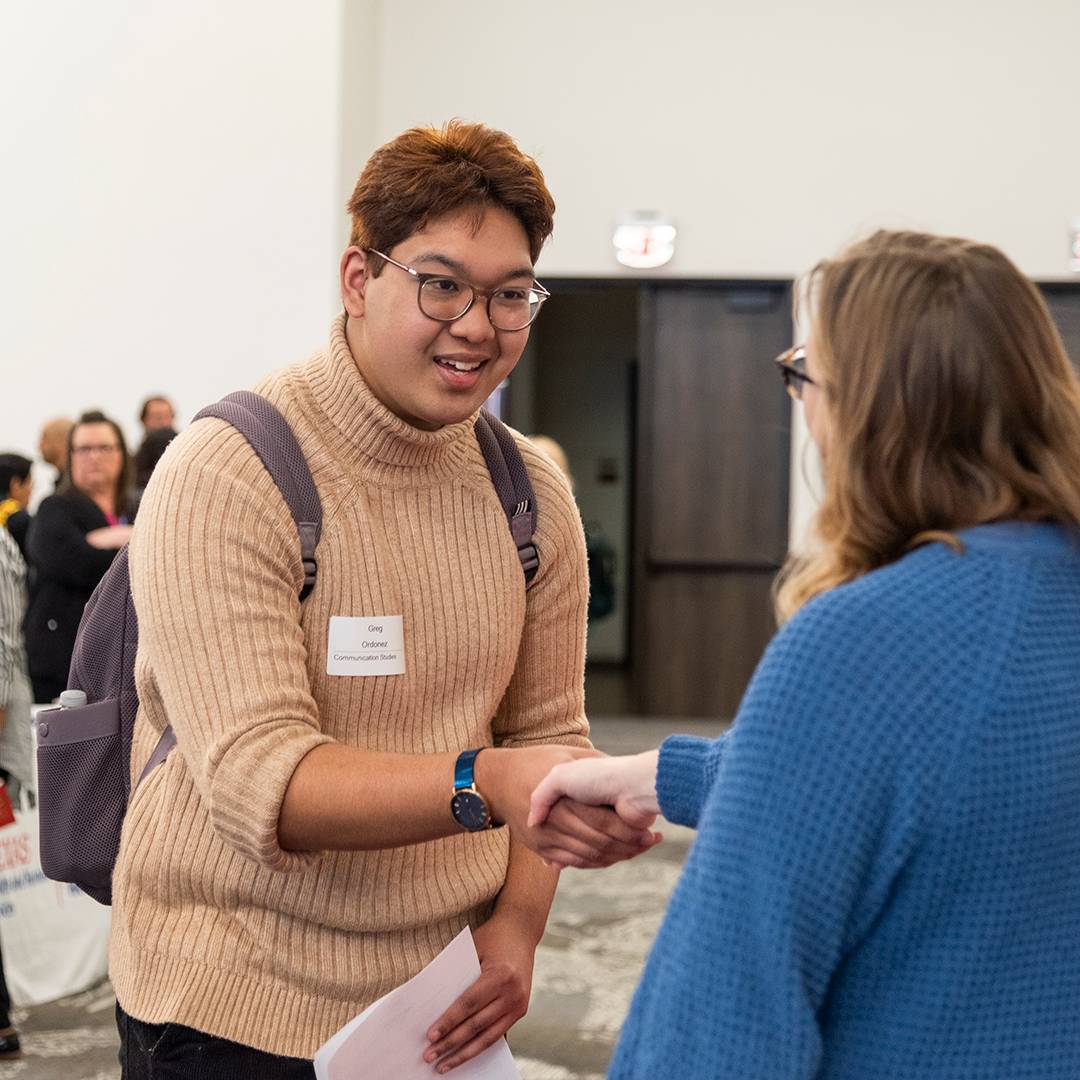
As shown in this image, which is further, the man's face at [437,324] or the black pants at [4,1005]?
the black pants at [4,1005]

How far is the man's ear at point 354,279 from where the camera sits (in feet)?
5.58

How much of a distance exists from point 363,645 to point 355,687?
5cm

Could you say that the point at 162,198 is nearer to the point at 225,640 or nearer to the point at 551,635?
the point at 551,635

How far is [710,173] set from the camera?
9438 mm

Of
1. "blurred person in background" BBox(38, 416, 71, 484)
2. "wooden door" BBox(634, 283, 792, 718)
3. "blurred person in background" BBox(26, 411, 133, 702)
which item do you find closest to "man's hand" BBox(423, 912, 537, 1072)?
"blurred person in background" BBox(26, 411, 133, 702)

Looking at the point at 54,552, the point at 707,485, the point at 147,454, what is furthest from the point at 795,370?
the point at 707,485

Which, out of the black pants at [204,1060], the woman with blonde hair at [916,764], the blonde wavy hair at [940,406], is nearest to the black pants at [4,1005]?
the black pants at [204,1060]

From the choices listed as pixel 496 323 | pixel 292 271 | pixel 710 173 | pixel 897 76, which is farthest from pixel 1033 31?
pixel 496 323

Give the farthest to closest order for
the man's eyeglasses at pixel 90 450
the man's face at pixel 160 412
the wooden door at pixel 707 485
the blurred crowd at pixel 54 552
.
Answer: the wooden door at pixel 707 485, the man's face at pixel 160 412, the man's eyeglasses at pixel 90 450, the blurred crowd at pixel 54 552

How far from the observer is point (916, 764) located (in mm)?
1062

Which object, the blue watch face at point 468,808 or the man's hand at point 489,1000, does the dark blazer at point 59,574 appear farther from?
the blue watch face at point 468,808

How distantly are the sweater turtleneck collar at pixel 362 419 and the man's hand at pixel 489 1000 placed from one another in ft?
1.82

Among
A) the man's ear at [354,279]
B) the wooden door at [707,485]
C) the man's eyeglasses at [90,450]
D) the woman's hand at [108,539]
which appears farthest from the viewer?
the wooden door at [707,485]

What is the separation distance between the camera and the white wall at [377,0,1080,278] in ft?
30.5
